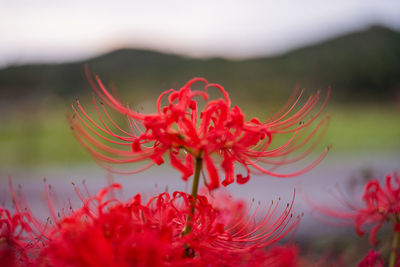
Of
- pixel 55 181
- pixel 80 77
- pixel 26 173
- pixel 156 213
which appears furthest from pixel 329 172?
pixel 80 77

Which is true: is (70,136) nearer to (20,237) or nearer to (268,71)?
(20,237)

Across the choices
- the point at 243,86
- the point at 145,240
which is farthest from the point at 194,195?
the point at 243,86

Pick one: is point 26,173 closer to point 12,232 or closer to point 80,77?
point 12,232

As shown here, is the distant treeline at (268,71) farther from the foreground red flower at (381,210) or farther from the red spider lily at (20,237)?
the foreground red flower at (381,210)

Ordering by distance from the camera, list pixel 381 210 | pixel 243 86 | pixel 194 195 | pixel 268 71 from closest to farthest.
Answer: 1. pixel 194 195
2. pixel 381 210
3. pixel 243 86
4. pixel 268 71

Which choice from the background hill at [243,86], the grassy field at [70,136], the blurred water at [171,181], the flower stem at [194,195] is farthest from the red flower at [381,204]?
the grassy field at [70,136]
